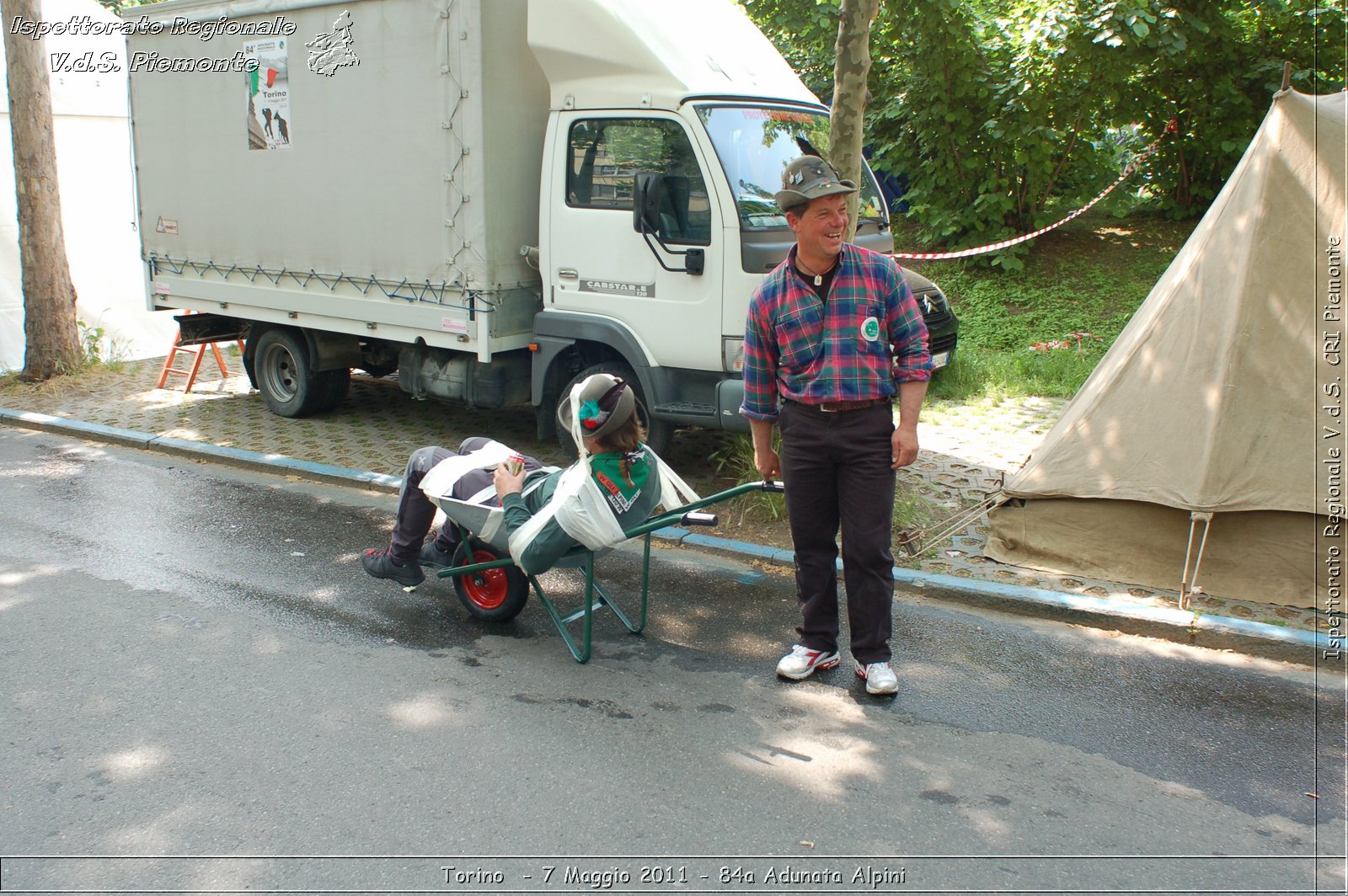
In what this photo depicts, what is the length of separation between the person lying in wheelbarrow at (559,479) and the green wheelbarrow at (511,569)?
9 cm

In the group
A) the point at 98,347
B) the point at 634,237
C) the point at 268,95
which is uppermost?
the point at 268,95

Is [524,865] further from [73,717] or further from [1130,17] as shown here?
[1130,17]

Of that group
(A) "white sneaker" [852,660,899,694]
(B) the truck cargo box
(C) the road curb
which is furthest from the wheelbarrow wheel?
(B) the truck cargo box

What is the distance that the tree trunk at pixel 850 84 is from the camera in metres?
6.29

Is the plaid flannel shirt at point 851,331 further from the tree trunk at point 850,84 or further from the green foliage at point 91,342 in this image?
the green foliage at point 91,342

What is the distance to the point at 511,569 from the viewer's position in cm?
497

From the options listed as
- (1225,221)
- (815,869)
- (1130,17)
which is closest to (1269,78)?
(1130,17)

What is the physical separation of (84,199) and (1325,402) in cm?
1278

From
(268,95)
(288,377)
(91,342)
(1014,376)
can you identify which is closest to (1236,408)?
(1014,376)

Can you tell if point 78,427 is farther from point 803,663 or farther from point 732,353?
point 803,663

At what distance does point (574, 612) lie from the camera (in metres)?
5.12

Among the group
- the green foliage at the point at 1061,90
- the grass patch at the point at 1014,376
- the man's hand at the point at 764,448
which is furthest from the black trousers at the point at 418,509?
the green foliage at the point at 1061,90

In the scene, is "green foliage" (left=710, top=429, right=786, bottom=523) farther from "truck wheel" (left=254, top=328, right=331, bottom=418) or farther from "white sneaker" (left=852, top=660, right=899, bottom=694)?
"truck wheel" (left=254, top=328, right=331, bottom=418)

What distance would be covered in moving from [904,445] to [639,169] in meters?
3.55
